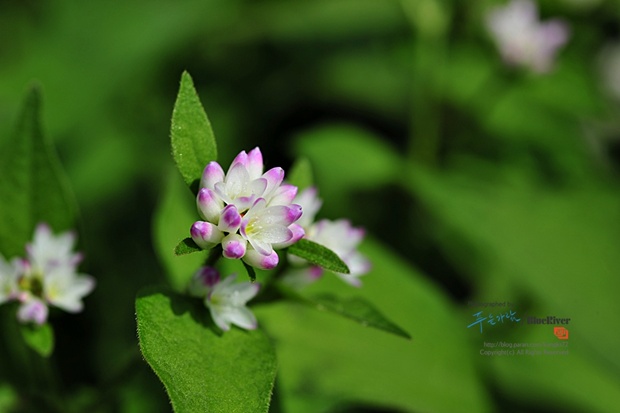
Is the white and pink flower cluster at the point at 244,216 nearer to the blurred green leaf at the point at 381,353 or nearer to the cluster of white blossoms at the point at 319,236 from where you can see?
the cluster of white blossoms at the point at 319,236

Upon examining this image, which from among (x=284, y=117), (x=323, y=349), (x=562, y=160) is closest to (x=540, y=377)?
(x=323, y=349)

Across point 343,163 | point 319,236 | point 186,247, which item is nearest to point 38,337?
point 186,247

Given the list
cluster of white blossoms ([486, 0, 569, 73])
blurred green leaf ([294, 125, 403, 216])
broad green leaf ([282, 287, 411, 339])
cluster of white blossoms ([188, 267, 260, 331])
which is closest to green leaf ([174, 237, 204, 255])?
cluster of white blossoms ([188, 267, 260, 331])

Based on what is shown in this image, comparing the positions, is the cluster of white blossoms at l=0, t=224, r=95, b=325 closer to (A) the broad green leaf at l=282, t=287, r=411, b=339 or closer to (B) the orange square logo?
(A) the broad green leaf at l=282, t=287, r=411, b=339

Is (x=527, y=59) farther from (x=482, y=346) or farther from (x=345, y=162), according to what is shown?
(x=482, y=346)

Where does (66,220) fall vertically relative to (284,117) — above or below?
below

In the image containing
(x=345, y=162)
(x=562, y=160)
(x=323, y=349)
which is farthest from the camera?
(x=562, y=160)

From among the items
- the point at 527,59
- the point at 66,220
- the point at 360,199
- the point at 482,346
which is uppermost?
the point at 527,59
